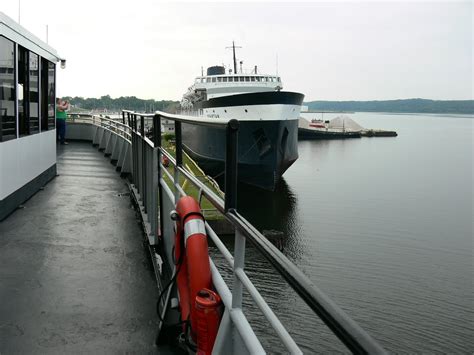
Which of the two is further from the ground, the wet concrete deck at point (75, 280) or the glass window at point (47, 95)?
the glass window at point (47, 95)

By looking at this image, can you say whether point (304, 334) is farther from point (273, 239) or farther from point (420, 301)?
point (273, 239)

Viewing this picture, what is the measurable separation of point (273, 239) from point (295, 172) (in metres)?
32.6

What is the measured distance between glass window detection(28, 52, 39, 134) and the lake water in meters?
8.86

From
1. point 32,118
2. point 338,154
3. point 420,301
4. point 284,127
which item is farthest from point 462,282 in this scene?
point 338,154

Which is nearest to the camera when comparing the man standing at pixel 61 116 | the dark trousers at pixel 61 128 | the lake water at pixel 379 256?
the lake water at pixel 379 256

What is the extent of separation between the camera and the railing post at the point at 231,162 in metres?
2.37

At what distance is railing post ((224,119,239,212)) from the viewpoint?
2.37 meters

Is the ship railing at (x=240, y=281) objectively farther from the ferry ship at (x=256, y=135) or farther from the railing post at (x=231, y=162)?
the ferry ship at (x=256, y=135)

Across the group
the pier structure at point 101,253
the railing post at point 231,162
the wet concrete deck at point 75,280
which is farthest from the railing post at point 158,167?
the railing post at point 231,162

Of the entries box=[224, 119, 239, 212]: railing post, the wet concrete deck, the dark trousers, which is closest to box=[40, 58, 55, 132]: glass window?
the wet concrete deck

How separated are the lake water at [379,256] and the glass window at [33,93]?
886cm

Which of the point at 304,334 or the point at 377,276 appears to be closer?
the point at 304,334

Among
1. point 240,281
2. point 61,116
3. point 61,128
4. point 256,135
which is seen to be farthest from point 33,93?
point 256,135

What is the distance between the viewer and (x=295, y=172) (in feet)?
187
